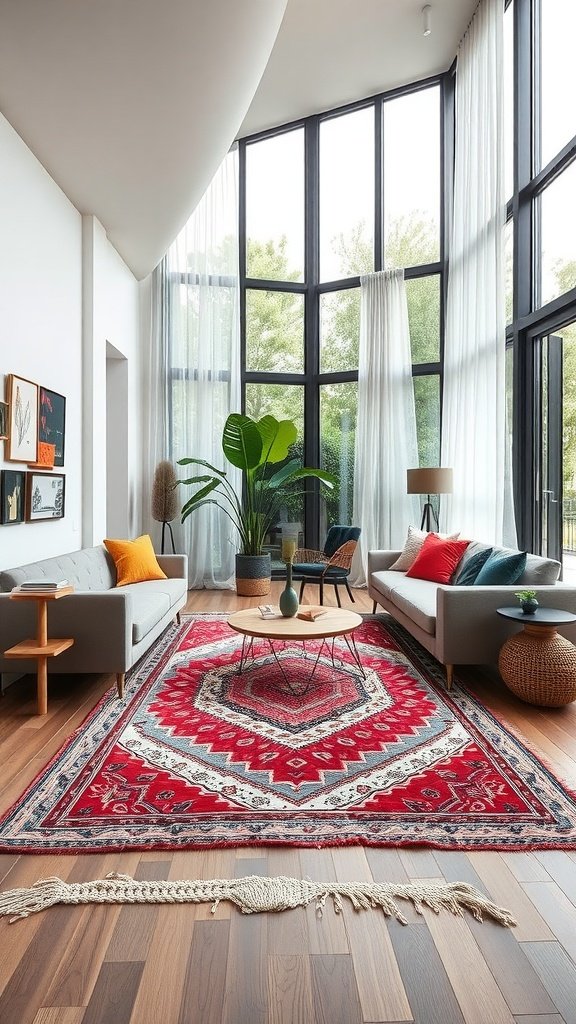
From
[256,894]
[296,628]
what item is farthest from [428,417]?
[256,894]

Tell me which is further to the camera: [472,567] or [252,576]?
[252,576]

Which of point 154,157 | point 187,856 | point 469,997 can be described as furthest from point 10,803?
point 154,157

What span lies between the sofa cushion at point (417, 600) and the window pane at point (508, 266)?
2.46 m

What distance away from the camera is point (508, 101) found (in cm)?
524

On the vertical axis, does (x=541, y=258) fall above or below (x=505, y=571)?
A: above

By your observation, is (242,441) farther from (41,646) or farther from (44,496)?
(41,646)

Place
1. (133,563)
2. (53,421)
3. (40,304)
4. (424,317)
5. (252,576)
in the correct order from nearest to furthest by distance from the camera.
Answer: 1. (40,304)
2. (53,421)
3. (133,563)
4. (252,576)
5. (424,317)

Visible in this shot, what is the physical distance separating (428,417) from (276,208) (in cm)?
315

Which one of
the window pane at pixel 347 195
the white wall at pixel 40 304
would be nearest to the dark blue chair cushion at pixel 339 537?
the white wall at pixel 40 304

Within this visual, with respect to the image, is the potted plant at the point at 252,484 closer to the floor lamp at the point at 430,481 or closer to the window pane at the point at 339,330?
the floor lamp at the point at 430,481

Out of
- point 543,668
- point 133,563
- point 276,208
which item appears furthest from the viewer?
point 276,208

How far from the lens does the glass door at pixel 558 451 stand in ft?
14.4

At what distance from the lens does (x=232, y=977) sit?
1.40m

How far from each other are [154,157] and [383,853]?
439cm
